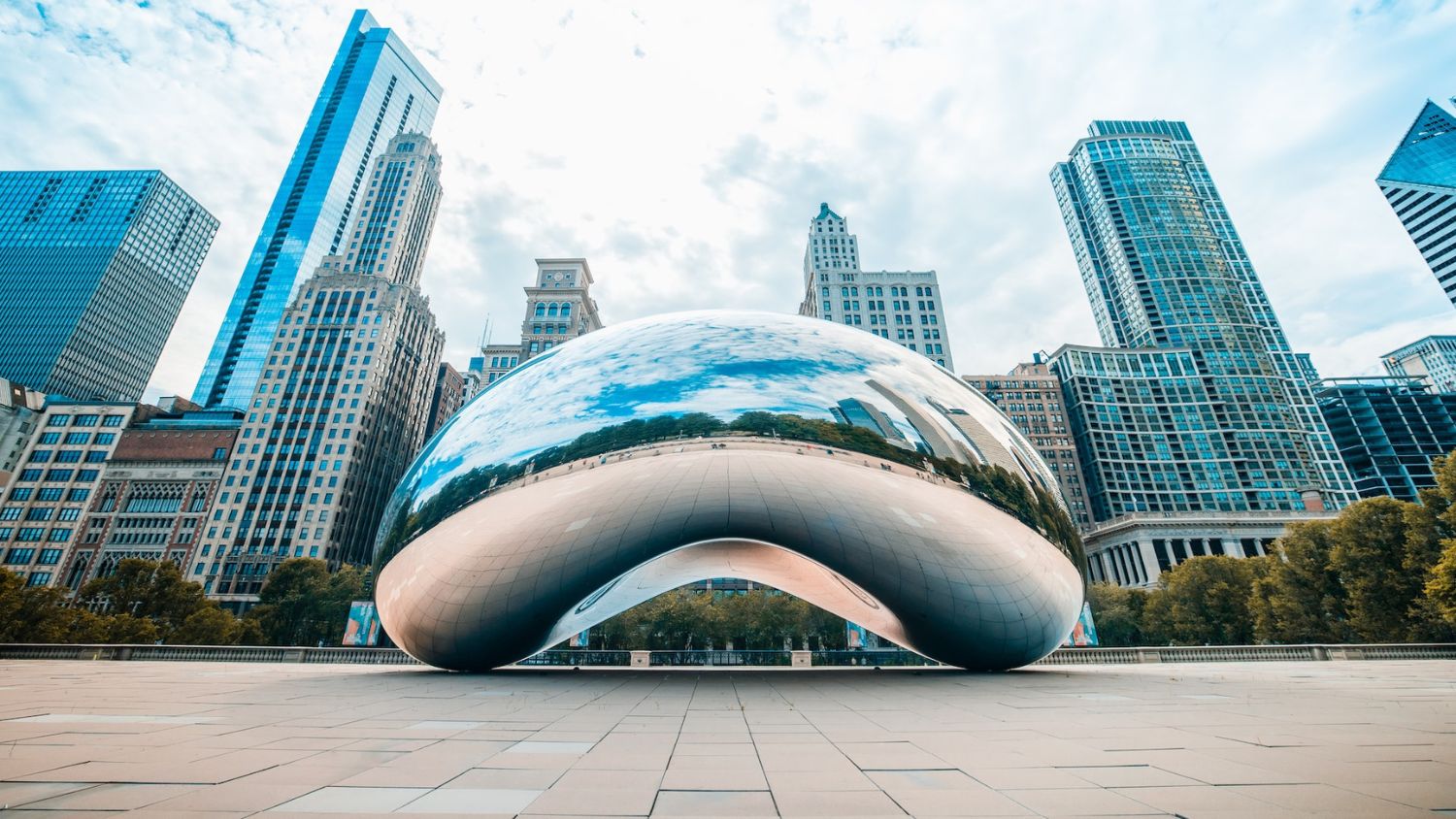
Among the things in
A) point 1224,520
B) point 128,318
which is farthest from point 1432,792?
point 128,318

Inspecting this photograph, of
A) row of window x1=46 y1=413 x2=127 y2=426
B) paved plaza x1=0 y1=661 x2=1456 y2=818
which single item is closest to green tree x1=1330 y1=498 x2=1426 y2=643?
paved plaza x1=0 y1=661 x2=1456 y2=818

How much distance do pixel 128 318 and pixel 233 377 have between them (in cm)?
3649

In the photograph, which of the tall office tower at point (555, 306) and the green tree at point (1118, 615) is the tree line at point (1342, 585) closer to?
the green tree at point (1118, 615)

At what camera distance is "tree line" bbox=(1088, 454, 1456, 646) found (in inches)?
1145

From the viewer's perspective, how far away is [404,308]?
107 m

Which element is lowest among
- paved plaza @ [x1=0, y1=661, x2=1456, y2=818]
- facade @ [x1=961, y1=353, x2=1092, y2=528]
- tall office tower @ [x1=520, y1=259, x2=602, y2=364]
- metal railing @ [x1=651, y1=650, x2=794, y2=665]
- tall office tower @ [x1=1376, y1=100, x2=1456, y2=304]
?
paved plaza @ [x1=0, y1=661, x2=1456, y2=818]

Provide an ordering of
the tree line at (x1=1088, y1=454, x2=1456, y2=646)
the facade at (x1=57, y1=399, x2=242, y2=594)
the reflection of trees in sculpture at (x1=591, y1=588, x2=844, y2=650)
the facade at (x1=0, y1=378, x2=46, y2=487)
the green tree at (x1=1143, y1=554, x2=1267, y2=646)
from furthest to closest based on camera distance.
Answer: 1. the facade at (x1=57, y1=399, x2=242, y2=594)
2. the facade at (x1=0, y1=378, x2=46, y2=487)
3. the reflection of trees in sculpture at (x1=591, y1=588, x2=844, y2=650)
4. the green tree at (x1=1143, y1=554, x2=1267, y2=646)
5. the tree line at (x1=1088, y1=454, x2=1456, y2=646)

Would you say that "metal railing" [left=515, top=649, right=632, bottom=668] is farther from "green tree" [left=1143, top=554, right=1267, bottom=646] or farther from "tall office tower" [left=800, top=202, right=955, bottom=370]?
"tall office tower" [left=800, top=202, right=955, bottom=370]

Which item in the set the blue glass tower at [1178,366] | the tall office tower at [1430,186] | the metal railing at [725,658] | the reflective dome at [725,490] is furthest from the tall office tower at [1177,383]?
the reflective dome at [725,490]

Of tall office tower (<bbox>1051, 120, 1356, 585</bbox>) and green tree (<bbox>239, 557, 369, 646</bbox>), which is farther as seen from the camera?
tall office tower (<bbox>1051, 120, 1356, 585</bbox>)

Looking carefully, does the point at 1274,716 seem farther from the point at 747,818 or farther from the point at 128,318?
the point at 128,318

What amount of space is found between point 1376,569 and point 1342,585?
136 inches

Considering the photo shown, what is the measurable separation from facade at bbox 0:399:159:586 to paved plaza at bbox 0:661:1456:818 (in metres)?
116

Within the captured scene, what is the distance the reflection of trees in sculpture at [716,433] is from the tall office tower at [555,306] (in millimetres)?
96418
